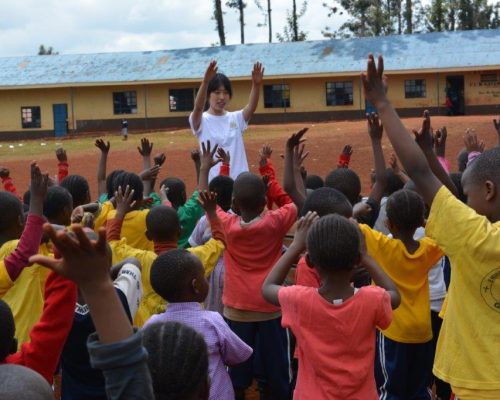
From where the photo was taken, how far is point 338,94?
115 ft

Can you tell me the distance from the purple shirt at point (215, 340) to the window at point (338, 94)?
32251 millimetres

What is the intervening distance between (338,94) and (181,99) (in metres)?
8.09

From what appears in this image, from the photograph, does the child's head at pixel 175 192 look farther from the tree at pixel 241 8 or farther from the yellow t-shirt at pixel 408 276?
the tree at pixel 241 8

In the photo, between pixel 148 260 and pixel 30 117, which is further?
pixel 30 117

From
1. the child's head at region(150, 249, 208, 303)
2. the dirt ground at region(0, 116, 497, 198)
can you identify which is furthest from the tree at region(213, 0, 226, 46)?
the child's head at region(150, 249, 208, 303)

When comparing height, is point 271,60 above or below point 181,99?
above

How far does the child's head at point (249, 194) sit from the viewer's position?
14.6ft

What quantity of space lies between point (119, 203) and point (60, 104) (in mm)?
35323

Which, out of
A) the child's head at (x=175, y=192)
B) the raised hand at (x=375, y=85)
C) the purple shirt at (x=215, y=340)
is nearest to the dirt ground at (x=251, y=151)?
the child's head at (x=175, y=192)

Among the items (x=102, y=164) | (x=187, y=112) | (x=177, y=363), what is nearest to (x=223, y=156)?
(x=102, y=164)

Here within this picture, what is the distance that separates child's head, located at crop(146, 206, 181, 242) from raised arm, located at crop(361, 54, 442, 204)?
190cm

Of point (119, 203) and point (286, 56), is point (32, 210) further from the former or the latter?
point (286, 56)

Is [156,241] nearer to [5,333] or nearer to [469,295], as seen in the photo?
[5,333]

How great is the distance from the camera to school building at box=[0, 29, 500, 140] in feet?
109
